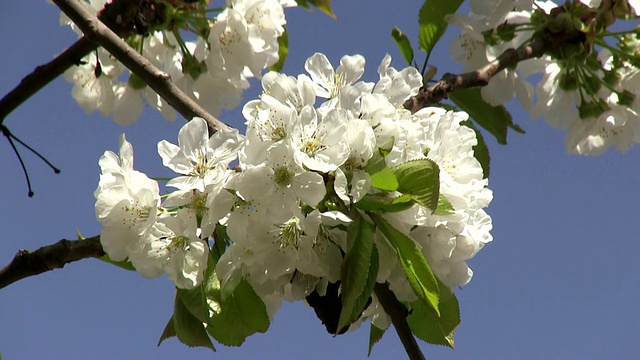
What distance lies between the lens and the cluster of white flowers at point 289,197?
1162 mm

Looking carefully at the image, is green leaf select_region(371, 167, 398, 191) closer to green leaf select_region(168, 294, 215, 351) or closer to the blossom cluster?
green leaf select_region(168, 294, 215, 351)

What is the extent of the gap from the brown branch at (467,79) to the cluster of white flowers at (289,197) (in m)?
0.30

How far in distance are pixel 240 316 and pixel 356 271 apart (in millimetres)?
284

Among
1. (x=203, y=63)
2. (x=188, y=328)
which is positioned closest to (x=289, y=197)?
(x=188, y=328)

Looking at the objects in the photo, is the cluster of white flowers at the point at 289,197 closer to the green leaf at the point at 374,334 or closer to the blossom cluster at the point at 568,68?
the green leaf at the point at 374,334

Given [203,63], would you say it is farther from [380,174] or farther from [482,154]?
[380,174]

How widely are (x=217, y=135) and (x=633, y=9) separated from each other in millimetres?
1427

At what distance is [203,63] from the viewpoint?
214cm

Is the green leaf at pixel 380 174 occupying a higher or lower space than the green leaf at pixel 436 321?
higher

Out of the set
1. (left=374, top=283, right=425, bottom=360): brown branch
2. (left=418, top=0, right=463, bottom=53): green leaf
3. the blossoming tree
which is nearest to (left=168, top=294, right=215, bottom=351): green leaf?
the blossoming tree

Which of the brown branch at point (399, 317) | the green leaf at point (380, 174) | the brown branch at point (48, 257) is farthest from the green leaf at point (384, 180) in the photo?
the brown branch at point (48, 257)

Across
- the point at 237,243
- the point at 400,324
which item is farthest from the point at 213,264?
the point at 400,324

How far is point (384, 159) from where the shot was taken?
47.4 inches

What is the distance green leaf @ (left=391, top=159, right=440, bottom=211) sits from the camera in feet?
3.70
